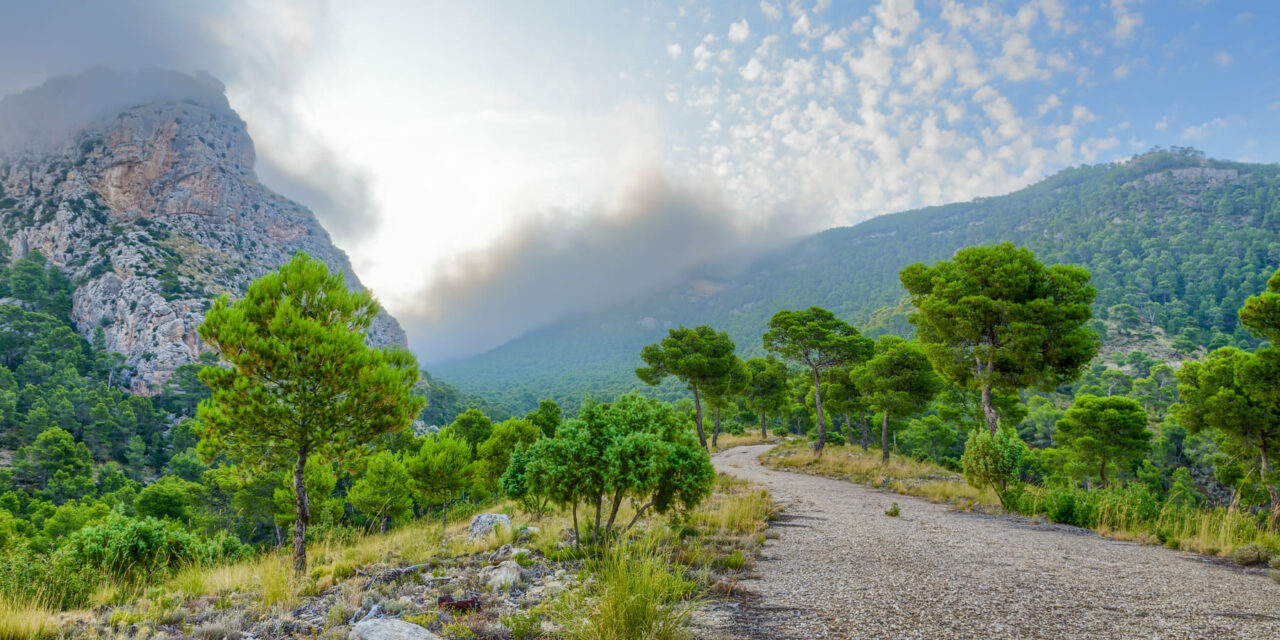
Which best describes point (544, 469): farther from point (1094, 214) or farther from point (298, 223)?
point (1094, 214)

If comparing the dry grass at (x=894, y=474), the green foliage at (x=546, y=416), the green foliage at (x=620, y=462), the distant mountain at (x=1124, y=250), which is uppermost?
the distant mountain at (x=1124, y=250)

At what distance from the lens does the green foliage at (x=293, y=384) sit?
818 cm

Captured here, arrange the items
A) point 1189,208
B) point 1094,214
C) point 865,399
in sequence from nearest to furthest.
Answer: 1. point 865,399
2. point 1189,208
3. point 1094,214

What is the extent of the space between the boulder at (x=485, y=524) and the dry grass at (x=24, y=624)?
6005 mm

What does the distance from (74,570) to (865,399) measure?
91.8 ft

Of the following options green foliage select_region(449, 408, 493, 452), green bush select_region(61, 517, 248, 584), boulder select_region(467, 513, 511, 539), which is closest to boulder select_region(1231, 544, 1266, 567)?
boulder select_region(467, 513, 511, 539)

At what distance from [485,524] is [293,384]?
5.73 meters

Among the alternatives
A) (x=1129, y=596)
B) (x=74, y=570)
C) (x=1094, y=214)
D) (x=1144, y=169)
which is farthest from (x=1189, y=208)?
(x=74, y=570)

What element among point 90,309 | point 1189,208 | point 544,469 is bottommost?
point 544,469

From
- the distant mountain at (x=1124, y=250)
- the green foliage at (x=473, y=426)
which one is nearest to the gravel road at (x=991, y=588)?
the green foliage at (x=473, y=426)

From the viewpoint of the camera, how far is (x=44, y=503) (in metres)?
37.7

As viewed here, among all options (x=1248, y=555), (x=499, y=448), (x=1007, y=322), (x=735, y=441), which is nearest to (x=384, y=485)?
(x=499, y=448)

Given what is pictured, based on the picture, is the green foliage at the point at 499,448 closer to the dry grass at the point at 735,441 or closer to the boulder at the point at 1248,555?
the dry grass at the point at 735,441

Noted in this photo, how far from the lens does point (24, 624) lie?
4316 mm
